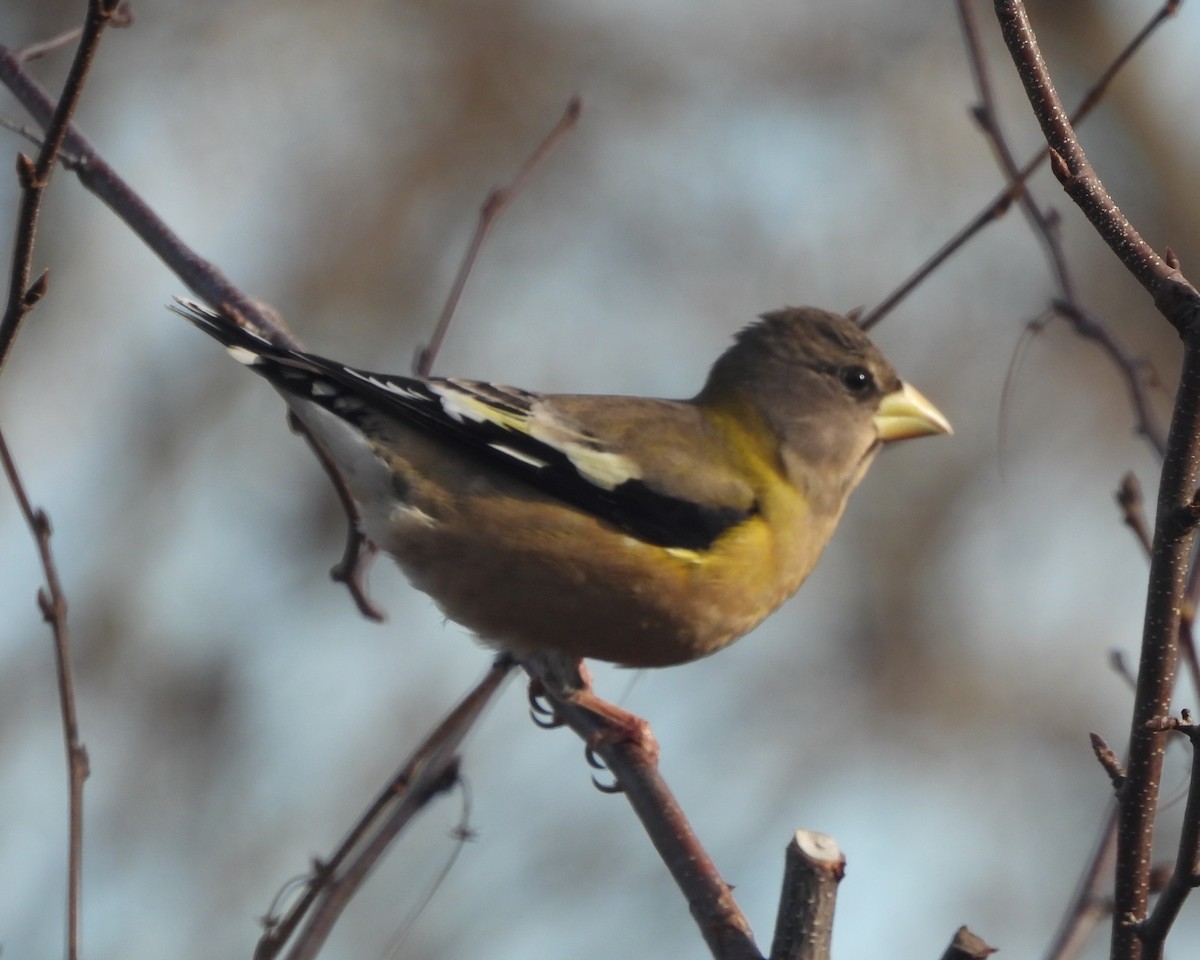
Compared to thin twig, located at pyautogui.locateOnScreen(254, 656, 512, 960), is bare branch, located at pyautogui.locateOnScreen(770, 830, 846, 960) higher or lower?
higher

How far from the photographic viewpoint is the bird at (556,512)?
4.27 metres

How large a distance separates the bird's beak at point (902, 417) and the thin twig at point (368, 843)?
7.19 feet

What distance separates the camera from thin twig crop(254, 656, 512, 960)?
114 inches

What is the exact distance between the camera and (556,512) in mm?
4379

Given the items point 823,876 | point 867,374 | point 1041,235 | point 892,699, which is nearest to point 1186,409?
point 823,876

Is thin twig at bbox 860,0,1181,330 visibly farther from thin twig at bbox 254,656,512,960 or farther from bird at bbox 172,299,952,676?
thin twig at bbox 254,656,512,960

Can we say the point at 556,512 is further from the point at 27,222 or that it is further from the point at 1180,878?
the point at 1180,878

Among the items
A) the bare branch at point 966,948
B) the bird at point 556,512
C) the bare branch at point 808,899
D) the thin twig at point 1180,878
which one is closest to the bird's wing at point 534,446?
the bird at point 556,512

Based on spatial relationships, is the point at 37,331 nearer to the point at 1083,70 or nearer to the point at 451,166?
the point at 451,166

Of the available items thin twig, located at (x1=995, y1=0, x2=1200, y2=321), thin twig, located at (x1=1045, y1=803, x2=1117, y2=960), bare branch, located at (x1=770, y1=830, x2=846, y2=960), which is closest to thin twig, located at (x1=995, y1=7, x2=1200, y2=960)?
thin twig, located at (x1=995, y1=0, x2=1200, y2=321)

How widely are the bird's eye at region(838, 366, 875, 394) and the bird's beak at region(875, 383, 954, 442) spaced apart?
97 millimetres

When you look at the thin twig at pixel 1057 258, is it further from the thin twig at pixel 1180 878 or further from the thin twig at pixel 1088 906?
the thin twig at pixel 1180 878

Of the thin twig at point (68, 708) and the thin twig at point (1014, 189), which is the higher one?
the thin twig at point (1014, 189)

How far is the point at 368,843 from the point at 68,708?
74 centimetres
